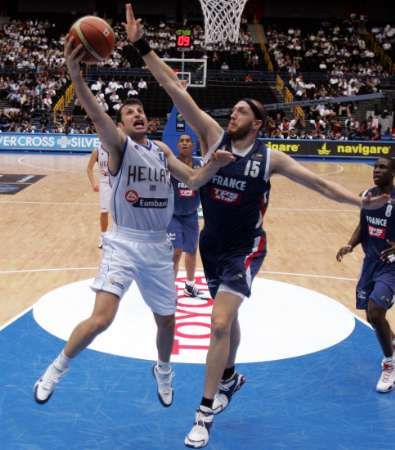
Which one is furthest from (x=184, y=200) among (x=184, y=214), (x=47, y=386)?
(x=47, y=386)

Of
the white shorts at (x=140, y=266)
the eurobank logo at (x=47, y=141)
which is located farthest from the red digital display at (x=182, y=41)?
the white shorts at (x=140, y=266)

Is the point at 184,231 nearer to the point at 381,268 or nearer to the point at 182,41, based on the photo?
the point at 381,268

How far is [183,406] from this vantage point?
4.44m

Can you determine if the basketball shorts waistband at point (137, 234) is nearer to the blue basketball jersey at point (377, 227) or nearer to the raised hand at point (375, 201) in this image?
the raised hand at point (375, 201)

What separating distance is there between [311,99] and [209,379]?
84.3ft

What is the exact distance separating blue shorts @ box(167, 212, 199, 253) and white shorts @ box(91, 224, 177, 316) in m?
2.48

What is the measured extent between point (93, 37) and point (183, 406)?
8.82 ft

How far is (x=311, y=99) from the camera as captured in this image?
2808 cm

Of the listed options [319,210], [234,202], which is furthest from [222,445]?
[319,210]

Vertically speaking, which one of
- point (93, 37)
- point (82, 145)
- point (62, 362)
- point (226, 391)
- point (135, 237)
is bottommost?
point (82, 145)

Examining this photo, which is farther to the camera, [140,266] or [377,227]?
[377,227]

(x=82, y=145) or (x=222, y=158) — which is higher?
(x=222, y=158)

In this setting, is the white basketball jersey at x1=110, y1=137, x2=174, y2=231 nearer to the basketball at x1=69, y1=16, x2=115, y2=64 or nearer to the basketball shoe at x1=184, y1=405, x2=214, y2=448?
the basketball at x1=69, y1=16, x2=115, y2=64

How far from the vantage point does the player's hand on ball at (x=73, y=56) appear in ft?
11.7
